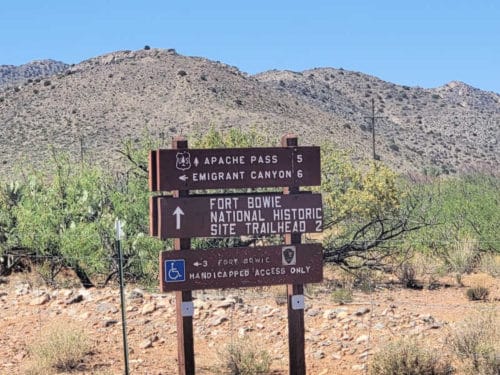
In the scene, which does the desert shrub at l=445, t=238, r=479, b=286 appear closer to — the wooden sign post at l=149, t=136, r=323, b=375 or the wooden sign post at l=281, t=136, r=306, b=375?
the wooden sign post at l=281, t=136, r=306, b=375

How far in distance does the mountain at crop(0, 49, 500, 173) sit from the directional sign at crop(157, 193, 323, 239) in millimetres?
40985

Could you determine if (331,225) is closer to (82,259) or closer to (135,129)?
(82,259)

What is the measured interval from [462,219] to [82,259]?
444 inches

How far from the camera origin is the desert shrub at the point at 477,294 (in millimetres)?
15664

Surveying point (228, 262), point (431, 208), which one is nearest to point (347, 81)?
point (431, 208)

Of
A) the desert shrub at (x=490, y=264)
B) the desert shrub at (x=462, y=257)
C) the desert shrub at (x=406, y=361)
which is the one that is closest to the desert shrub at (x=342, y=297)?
the desert shrub at (x=406, y=361)

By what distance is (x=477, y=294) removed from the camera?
15664mm

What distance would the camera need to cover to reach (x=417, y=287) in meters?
17.6

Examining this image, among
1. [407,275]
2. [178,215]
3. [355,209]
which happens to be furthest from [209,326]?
[407,275]

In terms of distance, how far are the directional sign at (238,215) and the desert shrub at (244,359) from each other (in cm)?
175

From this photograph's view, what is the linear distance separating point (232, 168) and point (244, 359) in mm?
2505

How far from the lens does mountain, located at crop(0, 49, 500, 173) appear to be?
59.8 m

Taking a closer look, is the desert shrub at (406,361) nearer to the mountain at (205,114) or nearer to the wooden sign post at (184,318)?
the wooden sign post at (184,318)

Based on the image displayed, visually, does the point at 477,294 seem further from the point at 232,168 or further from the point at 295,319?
the point at 232,168
